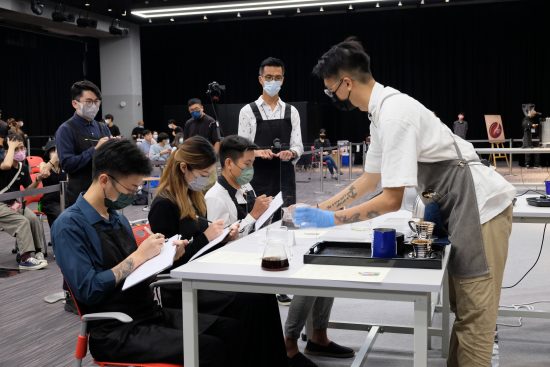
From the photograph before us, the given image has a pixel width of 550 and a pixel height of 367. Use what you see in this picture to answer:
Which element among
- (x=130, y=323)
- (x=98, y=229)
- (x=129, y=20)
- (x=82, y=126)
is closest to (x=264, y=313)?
(x=130, y=323)

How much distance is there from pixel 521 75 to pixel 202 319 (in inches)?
602

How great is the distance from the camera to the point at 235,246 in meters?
2.22

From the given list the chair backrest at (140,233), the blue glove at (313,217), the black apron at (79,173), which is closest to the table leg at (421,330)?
the blue glove at (313,217)

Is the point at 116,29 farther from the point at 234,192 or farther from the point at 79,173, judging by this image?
the point at 234,192

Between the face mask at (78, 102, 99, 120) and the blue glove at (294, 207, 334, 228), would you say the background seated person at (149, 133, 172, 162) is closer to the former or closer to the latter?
the face mask at (78, 102, 99, 120)

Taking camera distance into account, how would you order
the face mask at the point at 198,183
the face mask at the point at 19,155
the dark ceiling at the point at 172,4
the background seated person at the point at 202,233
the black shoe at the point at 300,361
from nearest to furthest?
the background seated person at the point at 202,233 → the face mask at the point at 198,183 → the black shoe at the point at 300,361 → the face mask at the point at 19,155 → the dark ceiling at the point at 172,4

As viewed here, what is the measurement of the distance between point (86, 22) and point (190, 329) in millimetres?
12592

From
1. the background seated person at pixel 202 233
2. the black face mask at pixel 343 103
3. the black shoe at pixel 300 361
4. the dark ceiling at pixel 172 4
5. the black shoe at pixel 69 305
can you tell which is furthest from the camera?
the dark ceiling at pixel 172 4

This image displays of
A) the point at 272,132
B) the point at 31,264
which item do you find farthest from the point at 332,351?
the point at 31,264

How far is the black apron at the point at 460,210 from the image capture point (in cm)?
205

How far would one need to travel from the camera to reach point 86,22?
43.3 ft

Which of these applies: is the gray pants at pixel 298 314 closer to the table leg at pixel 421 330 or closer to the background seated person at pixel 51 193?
the table leg at pixel 421 330

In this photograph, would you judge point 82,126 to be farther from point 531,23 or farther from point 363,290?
point 531,23

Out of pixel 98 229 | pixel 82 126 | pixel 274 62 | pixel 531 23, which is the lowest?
pixel 98 229
